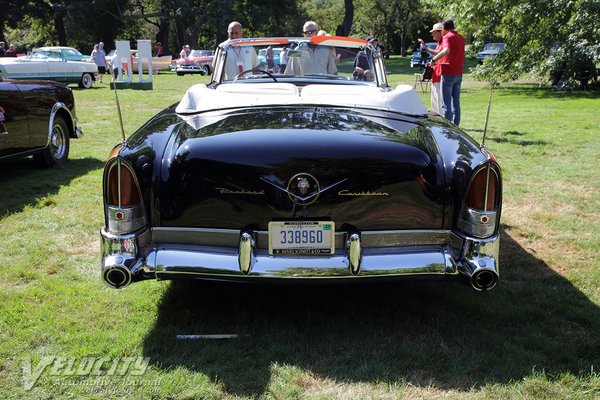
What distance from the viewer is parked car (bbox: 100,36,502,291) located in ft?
9.79

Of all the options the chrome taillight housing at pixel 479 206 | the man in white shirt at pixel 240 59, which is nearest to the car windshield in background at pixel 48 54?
the man in white shirt at pixel 240 59

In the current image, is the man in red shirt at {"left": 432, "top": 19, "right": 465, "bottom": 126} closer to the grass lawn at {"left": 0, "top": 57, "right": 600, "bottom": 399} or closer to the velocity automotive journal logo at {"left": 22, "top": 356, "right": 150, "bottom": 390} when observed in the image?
the grass lawn at {"left": 0, "top": 57, "right": 600, "bottom": 399}

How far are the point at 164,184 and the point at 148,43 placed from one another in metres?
19.6

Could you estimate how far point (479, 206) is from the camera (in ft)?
10.1

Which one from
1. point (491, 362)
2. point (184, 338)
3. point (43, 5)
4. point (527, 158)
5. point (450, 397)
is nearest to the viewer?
point (450, 397)

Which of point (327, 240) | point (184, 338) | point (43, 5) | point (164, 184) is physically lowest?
point (184, 338)

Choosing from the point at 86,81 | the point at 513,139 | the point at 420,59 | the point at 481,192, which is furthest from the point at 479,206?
the point at 420,59

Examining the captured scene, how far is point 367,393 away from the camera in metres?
2.68

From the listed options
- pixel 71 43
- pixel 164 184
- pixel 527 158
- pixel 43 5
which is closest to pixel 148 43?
pixel 527 158

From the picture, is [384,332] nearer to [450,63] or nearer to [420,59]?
[450,63]

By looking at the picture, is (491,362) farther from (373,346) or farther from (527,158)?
(527,158)

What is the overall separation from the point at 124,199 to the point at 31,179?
14.8 ft

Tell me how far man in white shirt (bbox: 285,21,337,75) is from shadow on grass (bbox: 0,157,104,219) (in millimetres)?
3058

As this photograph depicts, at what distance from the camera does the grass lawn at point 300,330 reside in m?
2.74
